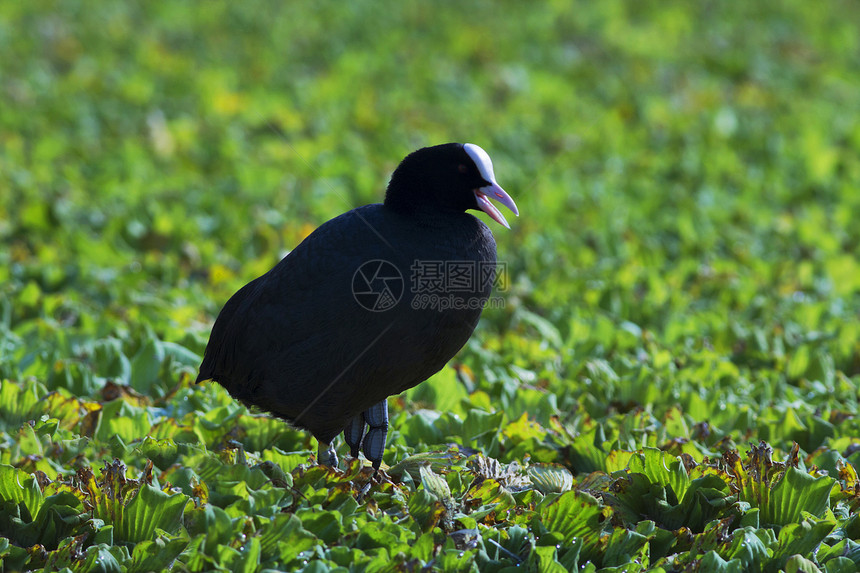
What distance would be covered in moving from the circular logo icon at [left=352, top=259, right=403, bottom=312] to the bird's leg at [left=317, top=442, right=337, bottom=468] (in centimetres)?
67

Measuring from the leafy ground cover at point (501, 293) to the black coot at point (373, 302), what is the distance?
318 millimetres

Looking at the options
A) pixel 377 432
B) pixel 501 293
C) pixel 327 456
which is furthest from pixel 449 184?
pixel 501 293

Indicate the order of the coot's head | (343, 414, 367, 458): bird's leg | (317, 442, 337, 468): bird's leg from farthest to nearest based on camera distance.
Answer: (343, 414, 367, 458): bird's leg
(317, 442, 337, 468): bird's leg
the coot's head

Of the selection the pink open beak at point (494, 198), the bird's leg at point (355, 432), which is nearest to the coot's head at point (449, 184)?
the pink open beak at point (494, 198)

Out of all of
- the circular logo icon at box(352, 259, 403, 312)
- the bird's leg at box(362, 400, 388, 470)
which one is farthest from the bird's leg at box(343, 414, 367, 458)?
the circular logo icon at box(352, 259, 403, 312)

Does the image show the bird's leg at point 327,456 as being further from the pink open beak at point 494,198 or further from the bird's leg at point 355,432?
the pink open beak at point 494,198

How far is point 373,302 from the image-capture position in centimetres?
348

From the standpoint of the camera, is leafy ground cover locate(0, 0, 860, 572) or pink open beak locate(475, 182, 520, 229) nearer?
leafy ground cover locate(0, 0, 860, 572)

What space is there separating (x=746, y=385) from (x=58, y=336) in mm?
3632

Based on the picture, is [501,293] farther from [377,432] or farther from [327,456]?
[327,456]

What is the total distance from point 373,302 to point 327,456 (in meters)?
0.72

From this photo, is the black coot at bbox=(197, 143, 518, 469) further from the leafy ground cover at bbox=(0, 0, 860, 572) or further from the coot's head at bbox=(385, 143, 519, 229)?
the leafy ground cover at bbox=(0, 0, 860, 572)

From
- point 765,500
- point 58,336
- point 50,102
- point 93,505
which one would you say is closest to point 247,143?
point 50,102

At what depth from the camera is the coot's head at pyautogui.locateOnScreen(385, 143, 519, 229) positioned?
3695mm
